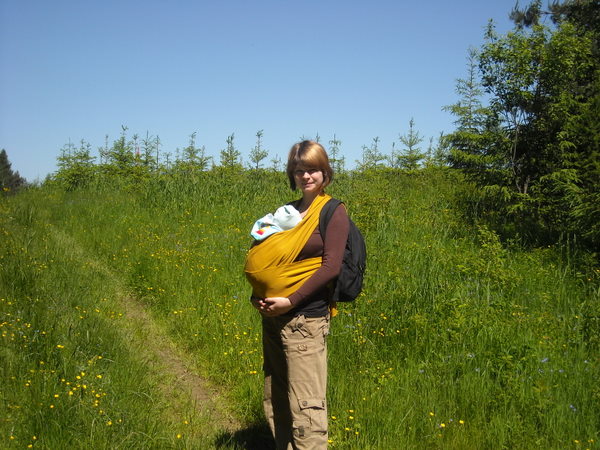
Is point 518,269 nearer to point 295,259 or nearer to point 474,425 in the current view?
point 474,425

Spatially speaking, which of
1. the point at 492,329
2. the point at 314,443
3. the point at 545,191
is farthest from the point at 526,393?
the point at 545,191

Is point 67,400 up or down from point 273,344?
down

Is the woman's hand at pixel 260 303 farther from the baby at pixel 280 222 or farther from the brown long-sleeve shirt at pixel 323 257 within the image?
the baby at pixel 280 222

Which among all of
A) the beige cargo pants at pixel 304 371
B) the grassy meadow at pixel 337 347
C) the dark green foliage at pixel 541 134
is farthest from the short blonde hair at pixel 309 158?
the dark green foliage at pixel 541 134

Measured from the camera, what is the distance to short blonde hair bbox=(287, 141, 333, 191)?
105 inches

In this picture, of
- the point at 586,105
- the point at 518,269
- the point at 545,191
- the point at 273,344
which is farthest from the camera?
the point at 545,191

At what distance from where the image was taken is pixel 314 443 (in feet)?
8.29

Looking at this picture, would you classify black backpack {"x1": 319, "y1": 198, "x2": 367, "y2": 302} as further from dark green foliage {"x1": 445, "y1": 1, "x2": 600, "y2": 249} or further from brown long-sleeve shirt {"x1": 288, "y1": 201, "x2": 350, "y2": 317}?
dark green foliage {"x1": 445, "y1": 1, "x2": 600, "y2": 249}

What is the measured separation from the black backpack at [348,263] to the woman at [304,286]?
39mm

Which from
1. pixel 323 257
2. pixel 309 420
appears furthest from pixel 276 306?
pixel 309 420

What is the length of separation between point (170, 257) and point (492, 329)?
4578mm

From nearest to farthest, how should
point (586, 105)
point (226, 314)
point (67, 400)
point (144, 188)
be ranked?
point (67, 400), point (226, 314), point (586, 105), point (144, 188)

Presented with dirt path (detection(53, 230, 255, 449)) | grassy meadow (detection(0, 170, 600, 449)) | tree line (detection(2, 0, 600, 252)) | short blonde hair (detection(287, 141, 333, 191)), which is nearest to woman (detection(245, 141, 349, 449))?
short blonde hair (detection(287, 141, 333, 191))

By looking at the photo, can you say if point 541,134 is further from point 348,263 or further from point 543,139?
point 348,263
